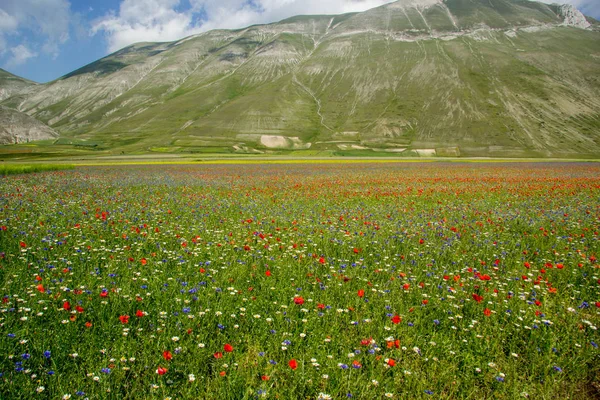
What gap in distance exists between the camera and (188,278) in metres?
6.80

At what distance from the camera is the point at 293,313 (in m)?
5.57

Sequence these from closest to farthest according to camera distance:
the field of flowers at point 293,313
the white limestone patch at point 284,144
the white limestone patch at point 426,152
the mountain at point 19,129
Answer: the field of flowers at point 293,313 → the white limestone patch at point 426,152 → the mountain at point 19,129 → the white limestone patch at point 284,144

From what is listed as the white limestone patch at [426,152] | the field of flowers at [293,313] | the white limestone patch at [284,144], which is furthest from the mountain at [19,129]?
the field of flowers at [293,313]

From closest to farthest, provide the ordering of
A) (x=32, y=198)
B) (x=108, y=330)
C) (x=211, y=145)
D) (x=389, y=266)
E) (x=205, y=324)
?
(x=108, y=330), (x=205, y=324), (x=389, y=266), (x=32, y=198), (x=211, y=145)

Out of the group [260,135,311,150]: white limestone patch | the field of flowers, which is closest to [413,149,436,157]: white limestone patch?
[260,135,311,150]: white limestone patch

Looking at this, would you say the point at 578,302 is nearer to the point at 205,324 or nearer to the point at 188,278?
the point at 205,324

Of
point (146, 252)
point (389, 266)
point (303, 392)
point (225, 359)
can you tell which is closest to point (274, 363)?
point (303, 392)

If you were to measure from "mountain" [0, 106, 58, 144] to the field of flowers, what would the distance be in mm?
213422

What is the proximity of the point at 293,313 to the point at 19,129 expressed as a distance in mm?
230786

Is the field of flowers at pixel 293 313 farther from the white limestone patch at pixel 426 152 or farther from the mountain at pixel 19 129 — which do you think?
the mountain at pixel 19 129

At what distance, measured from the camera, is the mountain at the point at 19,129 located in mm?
171413

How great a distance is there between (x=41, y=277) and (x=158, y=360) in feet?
12.3

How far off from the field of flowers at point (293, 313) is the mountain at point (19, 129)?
700ft

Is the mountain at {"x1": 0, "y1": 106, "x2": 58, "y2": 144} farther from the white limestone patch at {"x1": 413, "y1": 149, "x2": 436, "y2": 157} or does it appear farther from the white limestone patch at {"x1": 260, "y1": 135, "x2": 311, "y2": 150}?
the white limestone patch at {"x1": 413, "y1": 149, "x2": 436, "y2": 157}
